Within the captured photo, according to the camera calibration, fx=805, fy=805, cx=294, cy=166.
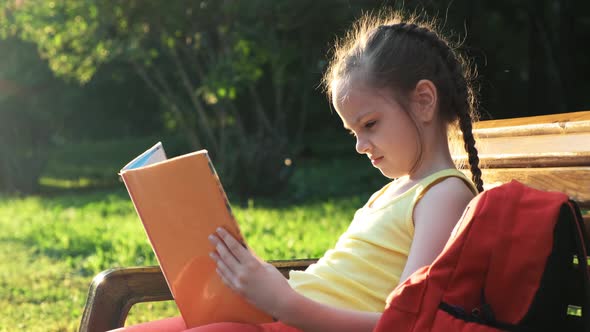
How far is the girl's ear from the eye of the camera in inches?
72.2

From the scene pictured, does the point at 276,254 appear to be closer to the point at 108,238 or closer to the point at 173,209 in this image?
the point at 108,238

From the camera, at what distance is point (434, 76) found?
1.88m

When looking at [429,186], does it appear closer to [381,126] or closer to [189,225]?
[381,126]

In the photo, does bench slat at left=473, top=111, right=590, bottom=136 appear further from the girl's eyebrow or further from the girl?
the girl's eyebrow

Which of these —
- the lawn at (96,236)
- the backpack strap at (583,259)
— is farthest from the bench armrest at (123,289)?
the lawn at (96,236)

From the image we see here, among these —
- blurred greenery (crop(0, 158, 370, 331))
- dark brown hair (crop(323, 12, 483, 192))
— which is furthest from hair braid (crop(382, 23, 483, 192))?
blurred greenery (crop(0, 158, 370, 331))

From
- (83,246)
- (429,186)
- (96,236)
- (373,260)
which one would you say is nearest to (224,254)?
(373,260)

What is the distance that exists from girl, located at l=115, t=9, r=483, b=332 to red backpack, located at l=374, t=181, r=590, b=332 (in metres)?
0.27

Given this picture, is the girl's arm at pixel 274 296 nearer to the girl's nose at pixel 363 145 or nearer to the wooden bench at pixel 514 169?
the girl's nose at pixel 363 145

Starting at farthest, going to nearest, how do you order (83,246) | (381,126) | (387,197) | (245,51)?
(245,51), (83,246), (387,197), (381,126)

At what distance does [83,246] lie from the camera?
8438mm

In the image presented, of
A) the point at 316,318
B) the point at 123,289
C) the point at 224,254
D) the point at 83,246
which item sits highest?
the point at 224,254

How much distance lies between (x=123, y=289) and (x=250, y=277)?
2.28 feet

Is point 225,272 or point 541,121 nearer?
point 225,272
